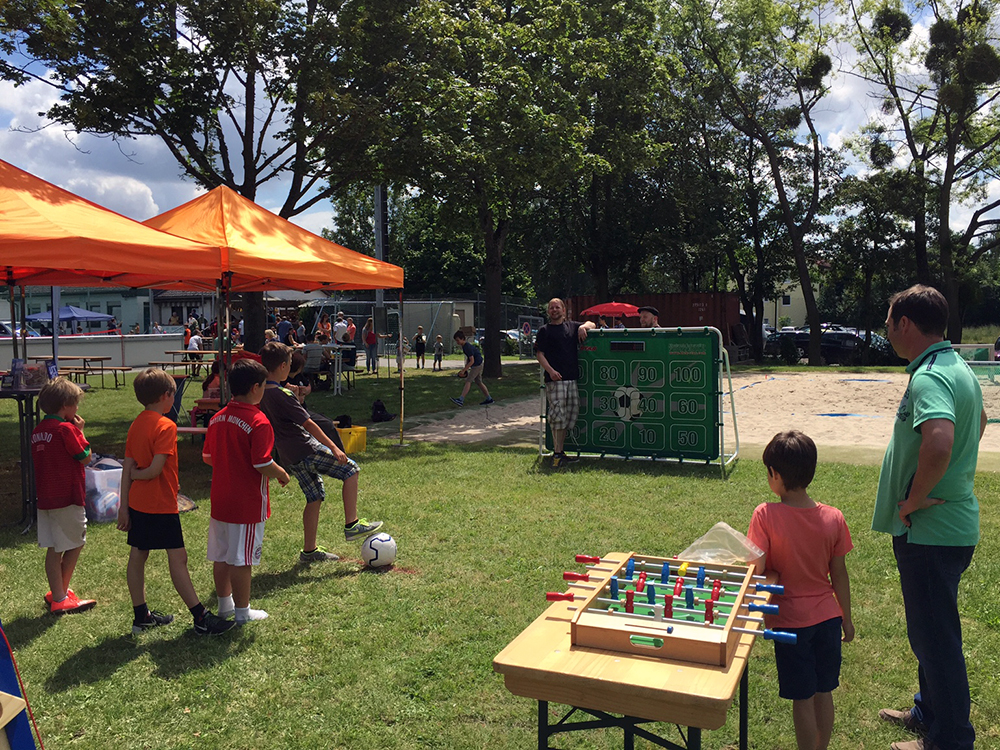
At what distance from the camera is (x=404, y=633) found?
4566 mm

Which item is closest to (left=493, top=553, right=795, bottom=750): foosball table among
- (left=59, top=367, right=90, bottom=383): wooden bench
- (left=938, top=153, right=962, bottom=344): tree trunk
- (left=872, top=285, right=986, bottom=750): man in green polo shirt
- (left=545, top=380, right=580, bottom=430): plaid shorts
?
(left=872, top=285, right=986, bottom=750): man in green polo shirt

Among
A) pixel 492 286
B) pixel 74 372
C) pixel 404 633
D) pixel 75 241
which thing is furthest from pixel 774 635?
pixel 74 372

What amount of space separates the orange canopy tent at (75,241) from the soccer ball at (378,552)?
370 centimetres

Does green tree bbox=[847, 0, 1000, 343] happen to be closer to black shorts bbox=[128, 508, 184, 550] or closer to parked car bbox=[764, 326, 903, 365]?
parked car bbox=[764, 326, 903, 365]

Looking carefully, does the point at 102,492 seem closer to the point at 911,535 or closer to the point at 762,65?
the point at 911,535

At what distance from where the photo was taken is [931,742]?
3152 mm

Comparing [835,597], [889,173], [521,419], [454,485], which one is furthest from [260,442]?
[889,173]

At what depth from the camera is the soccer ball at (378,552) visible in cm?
568

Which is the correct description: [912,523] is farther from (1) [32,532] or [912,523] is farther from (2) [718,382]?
(1) [32,532]

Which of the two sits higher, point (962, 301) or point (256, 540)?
point (962, 301)

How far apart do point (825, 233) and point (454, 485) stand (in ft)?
106

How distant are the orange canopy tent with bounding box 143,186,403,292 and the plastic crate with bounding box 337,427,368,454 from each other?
195 cm

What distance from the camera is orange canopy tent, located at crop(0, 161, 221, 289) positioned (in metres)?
6.82

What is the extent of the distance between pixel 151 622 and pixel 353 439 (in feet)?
18.6
